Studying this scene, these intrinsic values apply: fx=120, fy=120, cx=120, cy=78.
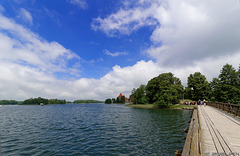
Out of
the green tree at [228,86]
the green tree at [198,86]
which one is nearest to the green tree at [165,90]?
the green tree at [198,86]

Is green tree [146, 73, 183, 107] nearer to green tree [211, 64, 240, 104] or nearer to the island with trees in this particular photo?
the island with trees

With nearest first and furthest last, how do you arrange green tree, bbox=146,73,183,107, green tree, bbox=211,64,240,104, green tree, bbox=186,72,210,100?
1. green tree, bbox=211,64,240,104
2. green tree, bbox=146,73,183,107
3. green tree, bbox=186,72,210,100

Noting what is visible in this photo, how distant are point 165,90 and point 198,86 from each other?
720 inches

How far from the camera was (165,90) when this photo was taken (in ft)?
198

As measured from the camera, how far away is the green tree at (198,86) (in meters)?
62.2

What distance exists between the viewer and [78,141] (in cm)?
1432

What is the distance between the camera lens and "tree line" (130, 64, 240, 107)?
4281 centimetres

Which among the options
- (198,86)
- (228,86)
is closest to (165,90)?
(198,86)

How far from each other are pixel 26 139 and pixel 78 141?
22.7 feet

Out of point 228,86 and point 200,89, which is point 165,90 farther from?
point 228,86

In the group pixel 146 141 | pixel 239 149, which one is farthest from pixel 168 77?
pixel 239 149

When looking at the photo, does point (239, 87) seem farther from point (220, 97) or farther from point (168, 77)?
point (168, 77)

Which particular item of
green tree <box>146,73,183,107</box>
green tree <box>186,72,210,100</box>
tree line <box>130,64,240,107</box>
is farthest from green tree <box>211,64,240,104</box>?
green tree <box>146,73,183,107</box>

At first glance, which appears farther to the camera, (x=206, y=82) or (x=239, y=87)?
(x=206, y=82)
